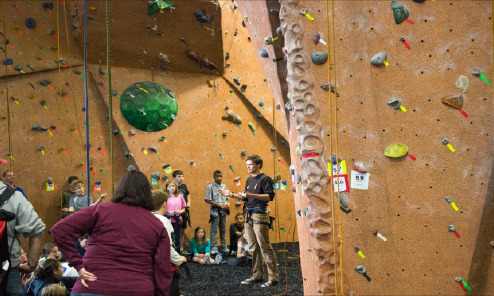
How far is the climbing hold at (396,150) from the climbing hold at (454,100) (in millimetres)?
354

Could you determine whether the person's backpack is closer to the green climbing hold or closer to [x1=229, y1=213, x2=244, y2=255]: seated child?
[x1=229, y1=213, x2=244, y2=255]: seated child

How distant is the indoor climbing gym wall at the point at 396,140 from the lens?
2.41m

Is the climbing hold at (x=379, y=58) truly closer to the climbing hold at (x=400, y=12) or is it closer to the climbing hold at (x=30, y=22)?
the climbing hold at (x=400, y=12)

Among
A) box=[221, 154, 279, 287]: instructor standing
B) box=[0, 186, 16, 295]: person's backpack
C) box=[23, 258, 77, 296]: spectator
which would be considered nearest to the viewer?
box=[0, 186, 16, 295]: person's backpack

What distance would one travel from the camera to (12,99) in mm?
5805

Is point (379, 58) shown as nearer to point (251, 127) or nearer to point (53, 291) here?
point (53, 291)

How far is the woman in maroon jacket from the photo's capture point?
5.97 ft

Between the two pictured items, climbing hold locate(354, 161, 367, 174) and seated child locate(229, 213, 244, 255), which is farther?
seated child locate(229, 213, 244, 255)

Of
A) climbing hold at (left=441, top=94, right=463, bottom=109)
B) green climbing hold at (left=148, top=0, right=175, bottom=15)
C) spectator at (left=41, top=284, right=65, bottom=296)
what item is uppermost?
green climbing hold at (left=148, top=0, right=175, bottom=15)

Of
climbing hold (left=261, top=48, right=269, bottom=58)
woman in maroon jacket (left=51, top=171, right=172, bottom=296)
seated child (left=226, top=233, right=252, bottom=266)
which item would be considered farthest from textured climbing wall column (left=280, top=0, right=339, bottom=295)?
seated child (left=226, top=233, right=252, bottom=266)

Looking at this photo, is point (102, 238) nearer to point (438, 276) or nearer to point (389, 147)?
point (389, 147)

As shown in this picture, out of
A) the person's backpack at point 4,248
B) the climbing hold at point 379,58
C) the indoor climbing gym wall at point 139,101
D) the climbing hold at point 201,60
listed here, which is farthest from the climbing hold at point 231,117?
the person's backpack at point 4,248

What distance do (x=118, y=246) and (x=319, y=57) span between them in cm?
154

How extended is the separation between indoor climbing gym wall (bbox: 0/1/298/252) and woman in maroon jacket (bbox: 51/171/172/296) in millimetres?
3778
